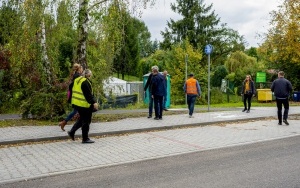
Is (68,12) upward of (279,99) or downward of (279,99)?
upward

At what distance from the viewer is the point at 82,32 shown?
12539 mm

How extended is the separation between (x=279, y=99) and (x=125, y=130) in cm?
552

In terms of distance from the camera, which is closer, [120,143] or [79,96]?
[79,96]

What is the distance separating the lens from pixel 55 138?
947 cm

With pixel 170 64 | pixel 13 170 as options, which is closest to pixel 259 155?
pixel 13 170

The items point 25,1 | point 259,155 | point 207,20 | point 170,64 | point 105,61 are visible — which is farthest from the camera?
point 207,20

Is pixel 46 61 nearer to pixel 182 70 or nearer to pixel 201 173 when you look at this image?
pixel 201 173

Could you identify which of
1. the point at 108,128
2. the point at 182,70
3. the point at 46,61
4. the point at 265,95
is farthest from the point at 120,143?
the point at 182,70

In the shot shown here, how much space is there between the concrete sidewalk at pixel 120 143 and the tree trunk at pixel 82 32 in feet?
8.27

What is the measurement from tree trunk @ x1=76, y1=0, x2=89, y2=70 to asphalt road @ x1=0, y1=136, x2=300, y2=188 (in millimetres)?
6409

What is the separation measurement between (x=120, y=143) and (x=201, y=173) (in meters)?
3.30

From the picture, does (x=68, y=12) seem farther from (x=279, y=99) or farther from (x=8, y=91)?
(x=279, y=99)

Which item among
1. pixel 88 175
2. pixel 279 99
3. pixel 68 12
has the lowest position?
pixel 88 175

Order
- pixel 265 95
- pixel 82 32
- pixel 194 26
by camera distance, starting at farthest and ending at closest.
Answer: pixel 194 26
pixel 265 95
pixel 82 32
